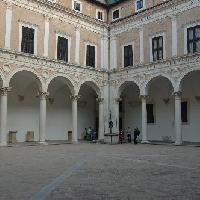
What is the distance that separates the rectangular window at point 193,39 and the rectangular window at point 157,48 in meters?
2.38

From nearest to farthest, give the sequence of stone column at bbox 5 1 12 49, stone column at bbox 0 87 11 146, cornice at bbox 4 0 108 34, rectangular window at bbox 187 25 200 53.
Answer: stone column at bbox 0 87 11 146
stone column at bbox 5 1 12 49
rectangular window at bbox 187 25 200 53
cornice at bbox 4 0 108 34

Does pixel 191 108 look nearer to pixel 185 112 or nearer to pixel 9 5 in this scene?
pixel 185 112

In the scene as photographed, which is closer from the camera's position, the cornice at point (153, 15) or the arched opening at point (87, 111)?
the cornice at point (153, 15)

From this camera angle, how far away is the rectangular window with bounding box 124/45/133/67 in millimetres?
26330

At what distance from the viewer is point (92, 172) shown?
917 centimetres

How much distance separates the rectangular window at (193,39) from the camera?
21.8 metres

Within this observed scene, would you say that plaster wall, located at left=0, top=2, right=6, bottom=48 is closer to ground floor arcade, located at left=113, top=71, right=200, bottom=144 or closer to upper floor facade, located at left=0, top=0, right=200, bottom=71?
upper floor facade, located at left=0, top=0, right=200, bottom=71

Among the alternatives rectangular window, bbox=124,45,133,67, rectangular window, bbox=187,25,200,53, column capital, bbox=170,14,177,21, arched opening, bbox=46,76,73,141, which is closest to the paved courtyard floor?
rectangular window, bbox=187,25,200,53

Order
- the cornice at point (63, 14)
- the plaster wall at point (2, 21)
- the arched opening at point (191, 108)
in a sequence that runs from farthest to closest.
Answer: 1. the arched opening at point (191, 108)
2. the cornice at point (63, 14)
3. the plaster wall at point (2, 21)

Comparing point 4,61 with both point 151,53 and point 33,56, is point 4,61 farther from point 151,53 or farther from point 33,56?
point 151,53

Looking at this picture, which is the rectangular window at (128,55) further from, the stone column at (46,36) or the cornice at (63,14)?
the stone column at (46,36)

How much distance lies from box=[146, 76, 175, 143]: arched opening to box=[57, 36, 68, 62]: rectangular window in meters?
7.68

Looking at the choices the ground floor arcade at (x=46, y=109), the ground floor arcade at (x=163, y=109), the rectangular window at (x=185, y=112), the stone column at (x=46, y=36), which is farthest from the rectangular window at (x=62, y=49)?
the rectangular window at (x=185, y=112)

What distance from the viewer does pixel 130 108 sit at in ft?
99.1
